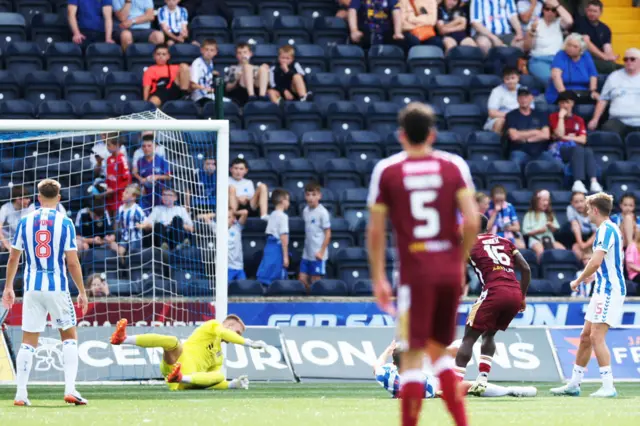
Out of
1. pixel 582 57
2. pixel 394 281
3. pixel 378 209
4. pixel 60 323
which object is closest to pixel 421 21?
pixel 582 57

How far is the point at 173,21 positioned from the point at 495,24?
18.4 ft

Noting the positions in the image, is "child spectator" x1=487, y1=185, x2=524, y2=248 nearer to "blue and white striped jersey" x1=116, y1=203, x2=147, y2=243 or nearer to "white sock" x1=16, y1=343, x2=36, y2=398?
"blue and white striped jersey" x1=116, y1=203, x2=147, y2=243

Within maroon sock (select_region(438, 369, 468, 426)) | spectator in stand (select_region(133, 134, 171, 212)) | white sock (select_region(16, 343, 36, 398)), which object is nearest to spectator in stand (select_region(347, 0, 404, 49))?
spectator in stand (select_region(133, 134, 171, 212))

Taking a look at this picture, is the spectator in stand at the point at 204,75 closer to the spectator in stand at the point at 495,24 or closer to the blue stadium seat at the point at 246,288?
the blue stadium seat at the point at 246,288

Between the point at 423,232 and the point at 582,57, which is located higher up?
the point at 582,57

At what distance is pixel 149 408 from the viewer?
34.3 feet

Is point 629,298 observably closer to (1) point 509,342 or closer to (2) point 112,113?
(1) point 509,342

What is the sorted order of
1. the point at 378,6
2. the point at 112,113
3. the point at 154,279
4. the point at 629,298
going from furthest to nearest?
the point at 378,6 → the point at 112,113 → the point at 629,298 → the point at 154,279

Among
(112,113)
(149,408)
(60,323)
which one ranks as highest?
(112,113)

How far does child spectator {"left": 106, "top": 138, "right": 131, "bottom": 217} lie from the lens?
15648 millimetres

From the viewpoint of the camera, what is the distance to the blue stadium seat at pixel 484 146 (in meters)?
18.6

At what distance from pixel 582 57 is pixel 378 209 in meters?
14.1

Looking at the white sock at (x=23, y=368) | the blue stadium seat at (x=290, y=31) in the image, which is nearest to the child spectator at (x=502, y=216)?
the blue stadium seat at (x=290, y=31)

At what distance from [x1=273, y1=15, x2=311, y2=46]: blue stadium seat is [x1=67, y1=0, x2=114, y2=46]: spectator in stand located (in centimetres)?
269
